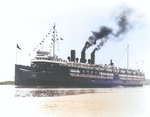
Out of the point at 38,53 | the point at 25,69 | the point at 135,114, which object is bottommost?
the point at 135,114

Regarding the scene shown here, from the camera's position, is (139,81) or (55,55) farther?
(139,81)

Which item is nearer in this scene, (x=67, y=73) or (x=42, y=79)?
(x=42, y=79)

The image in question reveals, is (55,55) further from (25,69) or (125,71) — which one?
(125,71)

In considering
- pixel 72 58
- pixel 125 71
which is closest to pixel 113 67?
pixel 125 71

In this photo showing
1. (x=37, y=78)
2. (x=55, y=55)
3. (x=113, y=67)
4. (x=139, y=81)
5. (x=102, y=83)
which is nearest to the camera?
(x=37, y=78)

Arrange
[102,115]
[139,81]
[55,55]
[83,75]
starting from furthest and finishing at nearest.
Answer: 1. [139,81]
2. [83,75]
3. [55,55]
4. [102,115]

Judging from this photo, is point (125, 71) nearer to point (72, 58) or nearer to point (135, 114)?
point (72, 58)

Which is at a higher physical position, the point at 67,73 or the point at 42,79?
the point at 67,73

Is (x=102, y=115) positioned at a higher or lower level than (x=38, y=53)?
lower
